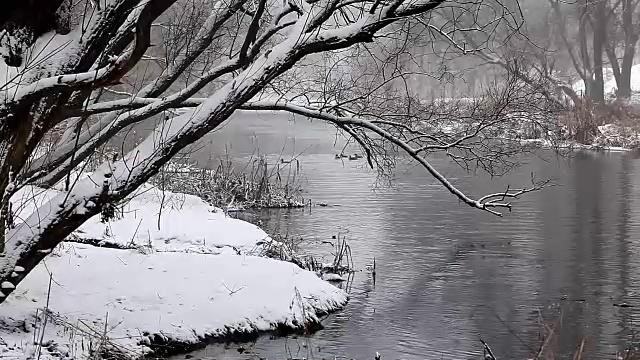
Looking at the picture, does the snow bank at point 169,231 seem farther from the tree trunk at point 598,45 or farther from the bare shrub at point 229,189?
the tree trunk at point 598,45

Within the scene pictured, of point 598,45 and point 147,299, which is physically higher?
point 598,45

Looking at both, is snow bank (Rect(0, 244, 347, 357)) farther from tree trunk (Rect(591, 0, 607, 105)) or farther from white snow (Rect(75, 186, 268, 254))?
tree trunk (Rect(591, 0, 607, 105))

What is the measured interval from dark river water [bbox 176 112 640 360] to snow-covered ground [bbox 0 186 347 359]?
1.17 ft

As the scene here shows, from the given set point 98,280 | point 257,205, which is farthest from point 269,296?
point 257,205

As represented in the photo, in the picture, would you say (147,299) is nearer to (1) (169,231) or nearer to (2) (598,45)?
(1) (169,231)

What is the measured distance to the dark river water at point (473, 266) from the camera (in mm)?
8258

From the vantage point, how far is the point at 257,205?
55.0 ft

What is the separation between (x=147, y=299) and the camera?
331 inches

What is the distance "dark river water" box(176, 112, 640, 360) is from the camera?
826 centimetres

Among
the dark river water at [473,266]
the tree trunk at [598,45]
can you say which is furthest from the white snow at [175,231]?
the tree trunk at [598,45]

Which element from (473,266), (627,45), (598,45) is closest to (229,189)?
(473,266)

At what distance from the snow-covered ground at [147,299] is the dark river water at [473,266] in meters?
0.36

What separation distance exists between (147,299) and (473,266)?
515cm

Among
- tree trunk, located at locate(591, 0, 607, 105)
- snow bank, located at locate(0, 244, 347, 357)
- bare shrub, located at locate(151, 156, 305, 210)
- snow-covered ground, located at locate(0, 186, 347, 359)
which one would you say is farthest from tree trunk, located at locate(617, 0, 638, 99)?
snow bank, located at locate(0, 244, 347, 357)
